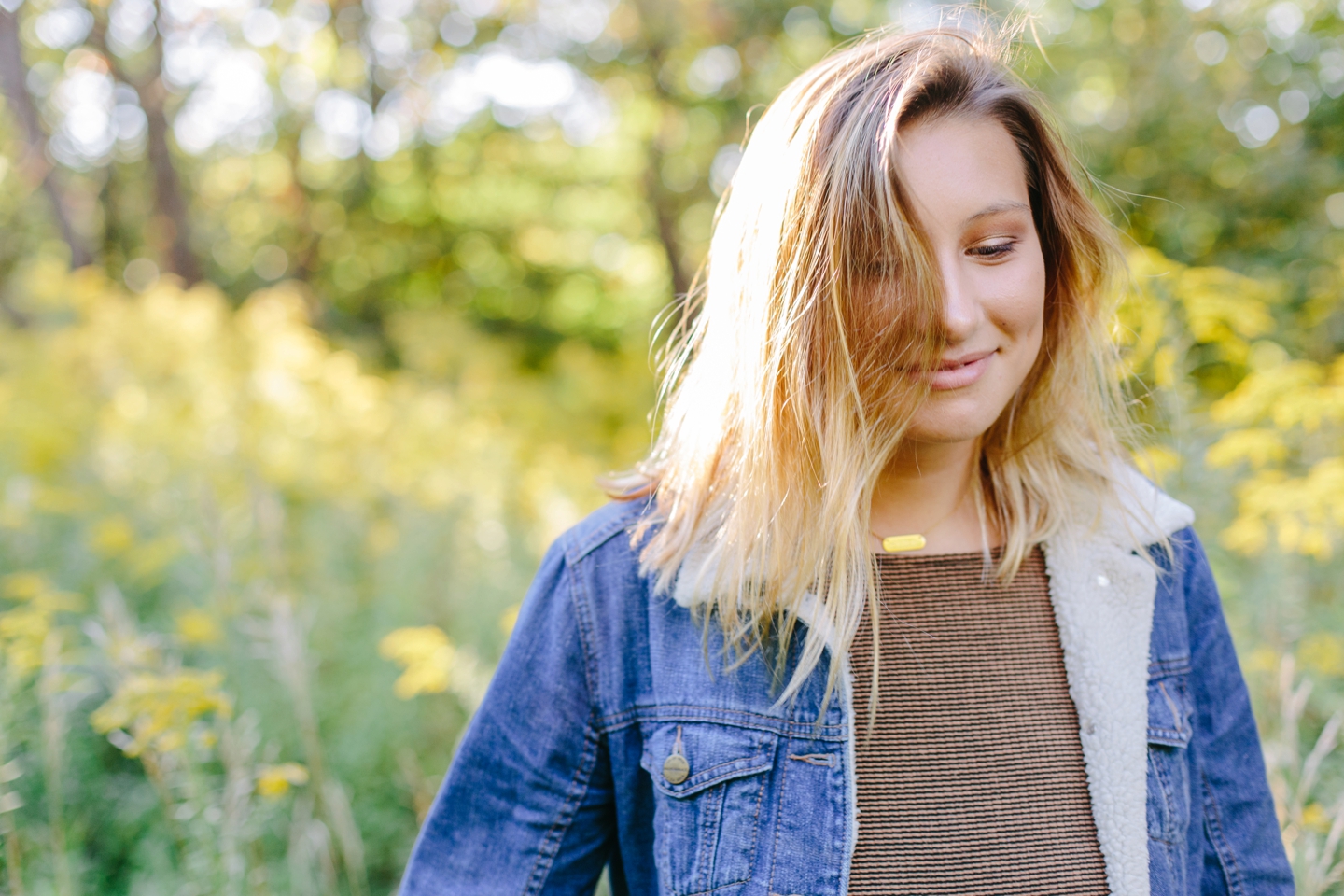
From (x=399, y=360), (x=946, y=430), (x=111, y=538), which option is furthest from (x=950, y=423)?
(x=399, y=360)

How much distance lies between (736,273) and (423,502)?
3084mm

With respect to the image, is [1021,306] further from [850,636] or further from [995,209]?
[850,636]

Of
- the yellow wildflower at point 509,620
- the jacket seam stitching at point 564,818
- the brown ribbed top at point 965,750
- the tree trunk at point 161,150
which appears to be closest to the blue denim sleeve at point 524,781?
the jacket seam stitching at point 564,818

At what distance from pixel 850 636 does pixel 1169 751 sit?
0.55 m

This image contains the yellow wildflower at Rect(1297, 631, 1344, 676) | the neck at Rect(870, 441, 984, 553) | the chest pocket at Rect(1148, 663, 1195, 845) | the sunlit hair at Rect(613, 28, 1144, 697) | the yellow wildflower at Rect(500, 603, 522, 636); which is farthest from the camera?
the yellow wildflower at Rect(500, 603, 522, 636)

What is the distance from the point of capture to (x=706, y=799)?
120 centimetres

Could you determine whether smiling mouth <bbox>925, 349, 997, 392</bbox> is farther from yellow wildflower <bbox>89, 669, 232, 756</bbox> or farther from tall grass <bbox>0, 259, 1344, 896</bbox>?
yellow wildflower <bbox>89, 669, 232, 756</bbox>

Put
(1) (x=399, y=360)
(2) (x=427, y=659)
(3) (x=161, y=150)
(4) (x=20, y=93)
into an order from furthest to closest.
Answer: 1. (1) (x=399, y=360)
2. (3) (x=161, y=150)
3. (4) (x=20, y=93)
4. (2) (x=427, y=659)

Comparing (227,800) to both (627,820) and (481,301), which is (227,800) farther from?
(481,301)

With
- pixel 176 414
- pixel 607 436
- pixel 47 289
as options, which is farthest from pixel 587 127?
pixel 176 414

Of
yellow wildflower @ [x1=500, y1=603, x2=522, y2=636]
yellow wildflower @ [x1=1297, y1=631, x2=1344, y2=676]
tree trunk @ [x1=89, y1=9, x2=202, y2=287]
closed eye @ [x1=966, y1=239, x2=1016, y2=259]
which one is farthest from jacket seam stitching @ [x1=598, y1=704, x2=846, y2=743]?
tree trunk @ [x1=89, y1=9, x2=202, y2=287]

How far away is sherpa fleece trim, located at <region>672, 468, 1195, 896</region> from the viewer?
1196mm

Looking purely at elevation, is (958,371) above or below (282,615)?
above

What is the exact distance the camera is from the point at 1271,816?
4.43 ft
